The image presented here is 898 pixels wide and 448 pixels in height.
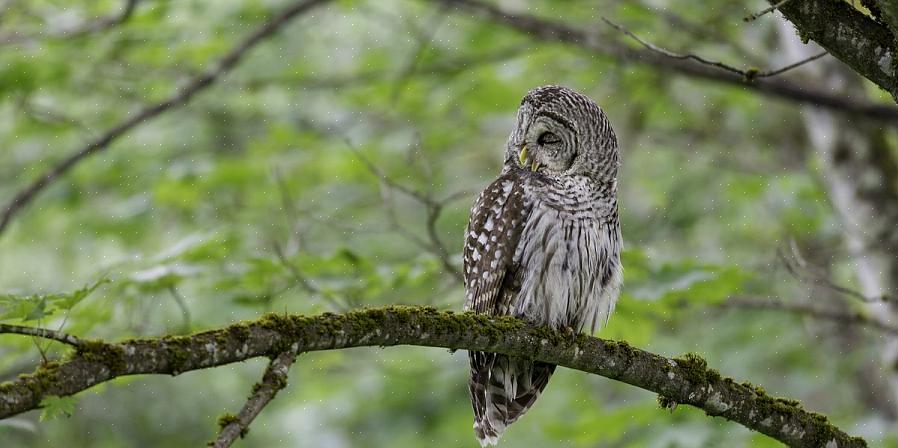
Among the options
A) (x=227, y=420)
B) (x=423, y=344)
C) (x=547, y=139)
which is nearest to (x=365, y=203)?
(x=547, y=139)

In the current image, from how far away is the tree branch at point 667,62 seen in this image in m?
6.27

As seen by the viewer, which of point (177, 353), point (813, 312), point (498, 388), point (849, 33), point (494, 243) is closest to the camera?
point (177, 353)

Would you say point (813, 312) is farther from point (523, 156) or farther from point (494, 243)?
point (494, 243)

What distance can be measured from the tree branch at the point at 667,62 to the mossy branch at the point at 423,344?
311 cm

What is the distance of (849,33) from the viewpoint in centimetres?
284

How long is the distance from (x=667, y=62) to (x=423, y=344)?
454 cm

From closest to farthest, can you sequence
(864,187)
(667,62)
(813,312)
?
(813,312)
(667,62)
(864,187)

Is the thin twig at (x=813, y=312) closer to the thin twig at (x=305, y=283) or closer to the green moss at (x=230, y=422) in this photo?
the thin twig at (x=305, y=283)

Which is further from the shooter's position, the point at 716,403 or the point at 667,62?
the point at 667,62

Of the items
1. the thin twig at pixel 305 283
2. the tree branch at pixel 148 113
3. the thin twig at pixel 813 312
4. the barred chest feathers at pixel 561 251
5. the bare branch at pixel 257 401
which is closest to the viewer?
the bare branch at pixel 257 401

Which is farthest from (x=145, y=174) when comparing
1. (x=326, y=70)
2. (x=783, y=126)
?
(x=783, y=126)

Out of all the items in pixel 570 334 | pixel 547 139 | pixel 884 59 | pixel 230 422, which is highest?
pixel 547 139

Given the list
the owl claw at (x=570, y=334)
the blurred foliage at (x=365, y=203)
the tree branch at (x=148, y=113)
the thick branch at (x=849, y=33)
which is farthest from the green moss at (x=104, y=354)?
the tree branch at (x=148, y=113)

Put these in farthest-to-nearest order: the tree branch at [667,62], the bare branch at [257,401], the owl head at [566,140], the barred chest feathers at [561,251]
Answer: the tree branch at [667,62]
the owl head at [566,140]
the barred chest feathers at [561,251]
the bare branch at [257,401]
